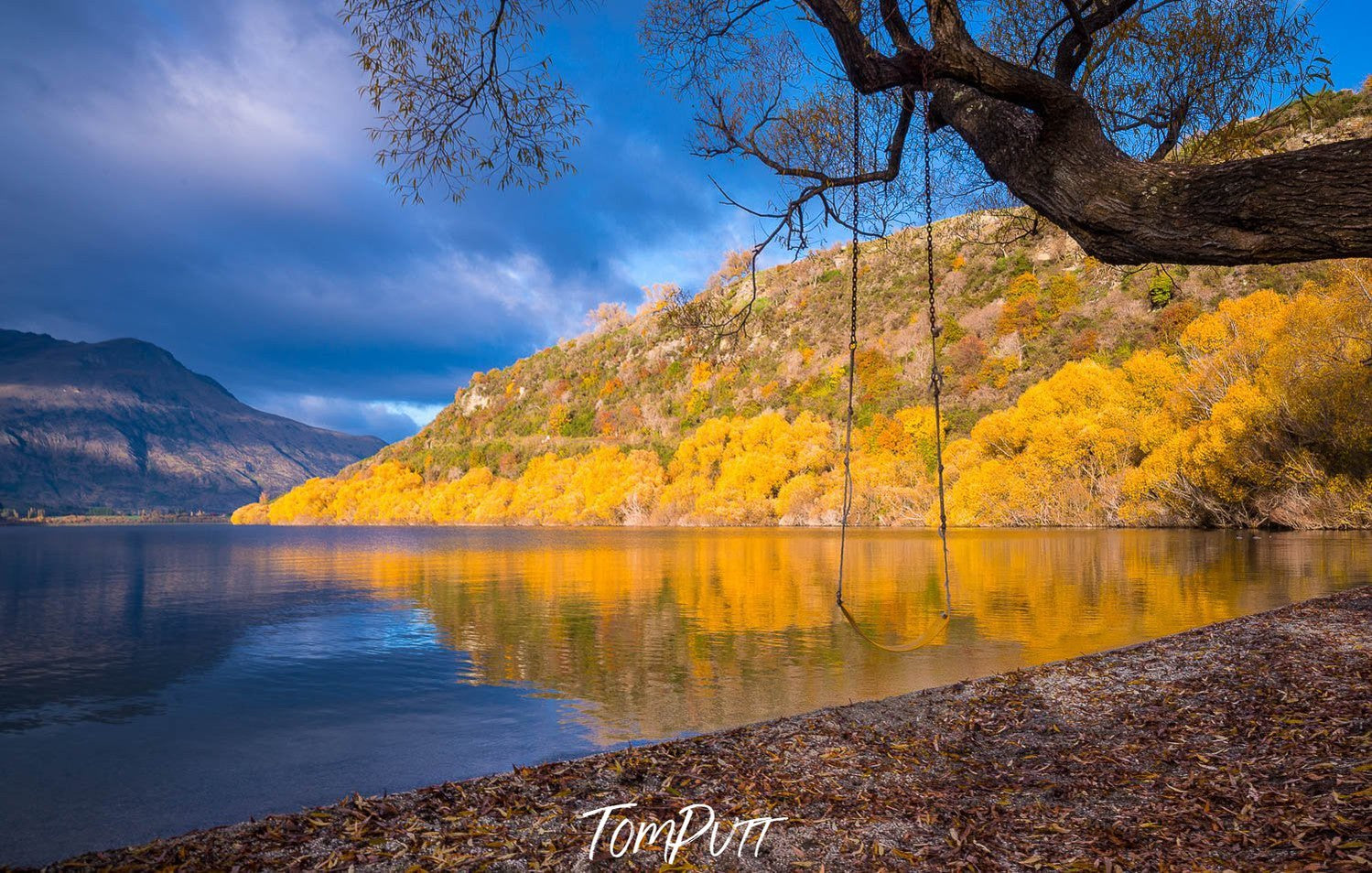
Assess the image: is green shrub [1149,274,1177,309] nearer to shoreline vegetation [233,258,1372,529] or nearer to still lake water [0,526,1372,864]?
shoreline vegetation [233,258,1372,529]

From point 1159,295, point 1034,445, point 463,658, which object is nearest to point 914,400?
point 1159,295

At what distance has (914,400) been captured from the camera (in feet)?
229

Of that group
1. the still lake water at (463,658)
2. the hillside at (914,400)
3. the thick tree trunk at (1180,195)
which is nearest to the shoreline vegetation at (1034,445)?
the hillside at (914,400)

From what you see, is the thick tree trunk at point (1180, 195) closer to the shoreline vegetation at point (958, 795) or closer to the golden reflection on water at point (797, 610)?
the shoreline vegetation at point (958, 795)

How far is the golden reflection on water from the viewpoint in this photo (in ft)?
31.0

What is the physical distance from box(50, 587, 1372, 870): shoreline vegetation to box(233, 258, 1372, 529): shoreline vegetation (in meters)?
5.42

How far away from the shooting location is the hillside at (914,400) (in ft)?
96.0

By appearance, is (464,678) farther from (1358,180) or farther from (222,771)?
(1358,180)

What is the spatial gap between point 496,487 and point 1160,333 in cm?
7916

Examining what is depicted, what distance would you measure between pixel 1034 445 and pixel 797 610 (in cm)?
3533

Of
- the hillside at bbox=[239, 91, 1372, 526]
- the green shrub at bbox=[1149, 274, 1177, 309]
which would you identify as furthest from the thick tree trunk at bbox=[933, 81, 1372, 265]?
the green shrub at bbox=[1149, 274, 1177, 309]

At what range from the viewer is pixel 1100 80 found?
798cm

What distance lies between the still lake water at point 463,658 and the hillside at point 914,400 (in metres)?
4.47

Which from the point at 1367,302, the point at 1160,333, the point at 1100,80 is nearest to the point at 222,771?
the point at 1100,80
